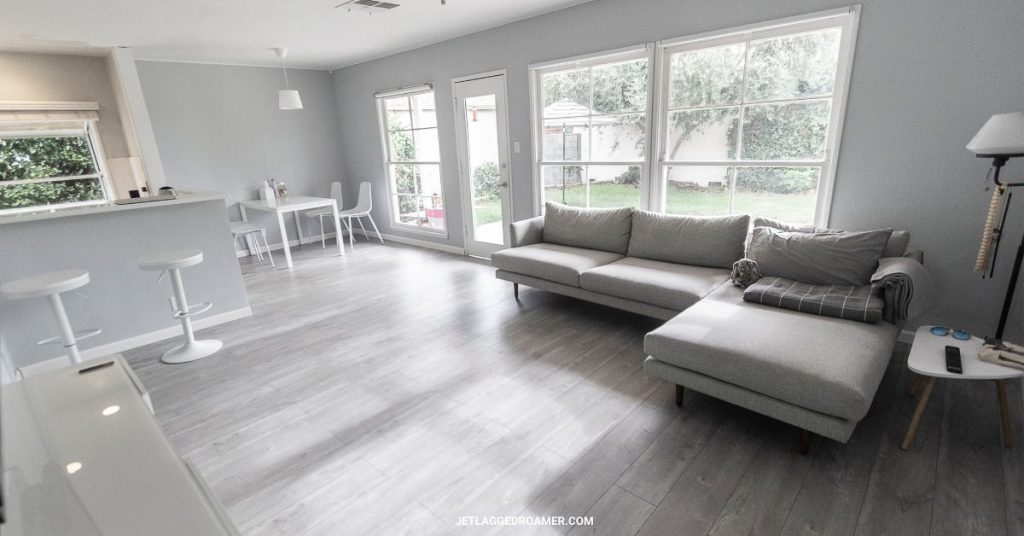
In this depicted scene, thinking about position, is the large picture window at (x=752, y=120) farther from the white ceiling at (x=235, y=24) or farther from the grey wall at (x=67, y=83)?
the grey wall at (x=67, y=83)

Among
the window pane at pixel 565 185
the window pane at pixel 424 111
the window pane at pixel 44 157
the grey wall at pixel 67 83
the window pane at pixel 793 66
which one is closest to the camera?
the window pane at pixel 793 66

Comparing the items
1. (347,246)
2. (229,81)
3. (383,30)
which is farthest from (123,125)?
(383,30)

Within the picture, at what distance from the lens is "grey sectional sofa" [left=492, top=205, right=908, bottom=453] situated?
5.90ft

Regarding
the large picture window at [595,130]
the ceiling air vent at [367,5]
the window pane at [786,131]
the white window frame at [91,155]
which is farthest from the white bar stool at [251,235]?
the window pane at [786,131]

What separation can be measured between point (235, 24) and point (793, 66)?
4.37m

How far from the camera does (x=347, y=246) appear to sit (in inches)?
257

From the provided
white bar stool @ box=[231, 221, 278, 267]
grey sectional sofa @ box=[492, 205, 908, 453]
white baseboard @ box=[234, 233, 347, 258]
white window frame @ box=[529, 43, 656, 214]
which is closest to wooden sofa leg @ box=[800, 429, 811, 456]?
grey sectional sofa @ box=[492, 205, 908, 453]

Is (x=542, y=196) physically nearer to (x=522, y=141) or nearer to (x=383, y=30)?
(x=522, y=141)

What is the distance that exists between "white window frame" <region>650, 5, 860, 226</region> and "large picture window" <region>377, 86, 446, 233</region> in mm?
2872

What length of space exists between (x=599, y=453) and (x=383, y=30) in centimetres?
432

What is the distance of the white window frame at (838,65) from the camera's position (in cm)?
277

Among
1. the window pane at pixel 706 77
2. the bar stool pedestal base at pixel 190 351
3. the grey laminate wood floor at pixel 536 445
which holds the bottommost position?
the grey laminate wood floor at pixel 536 445

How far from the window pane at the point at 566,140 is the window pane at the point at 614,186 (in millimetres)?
204

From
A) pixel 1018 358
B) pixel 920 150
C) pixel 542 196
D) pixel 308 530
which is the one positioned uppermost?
pixel 920 150
